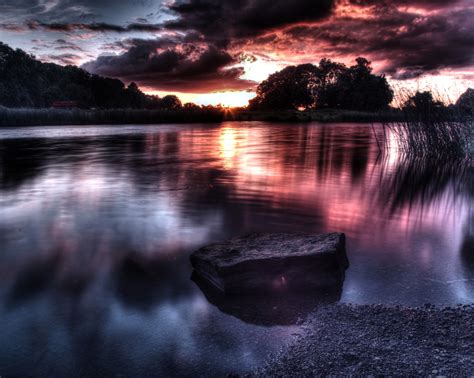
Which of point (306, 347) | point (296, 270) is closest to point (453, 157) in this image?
point (296, 270)

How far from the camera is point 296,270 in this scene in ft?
17.4

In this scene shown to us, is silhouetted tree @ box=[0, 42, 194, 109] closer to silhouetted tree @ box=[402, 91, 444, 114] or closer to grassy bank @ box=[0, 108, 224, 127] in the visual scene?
grassy bank @ box=[0, 108, 224, 127]

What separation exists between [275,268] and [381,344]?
5.86 feet

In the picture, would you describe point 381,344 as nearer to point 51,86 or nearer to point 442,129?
point 442,129

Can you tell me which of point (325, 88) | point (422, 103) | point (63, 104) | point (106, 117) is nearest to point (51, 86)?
point (63, 104)

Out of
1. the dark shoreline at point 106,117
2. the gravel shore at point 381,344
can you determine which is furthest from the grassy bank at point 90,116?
the gravel shore at point 381,344

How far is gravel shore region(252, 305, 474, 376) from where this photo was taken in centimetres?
341

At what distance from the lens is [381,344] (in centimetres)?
376

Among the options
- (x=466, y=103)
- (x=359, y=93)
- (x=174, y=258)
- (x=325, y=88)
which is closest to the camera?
(x=174, y=258)

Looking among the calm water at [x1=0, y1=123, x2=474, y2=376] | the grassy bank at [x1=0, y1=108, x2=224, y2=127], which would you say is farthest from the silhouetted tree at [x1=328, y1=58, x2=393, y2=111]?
the calm water at [x1=0, y1=123, x2=474, y2=376]

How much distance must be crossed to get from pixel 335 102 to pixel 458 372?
13960 centimetres

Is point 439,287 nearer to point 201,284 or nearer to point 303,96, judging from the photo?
point 201,284

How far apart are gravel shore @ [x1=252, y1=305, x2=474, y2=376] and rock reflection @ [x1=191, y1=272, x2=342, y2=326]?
26 centimetres

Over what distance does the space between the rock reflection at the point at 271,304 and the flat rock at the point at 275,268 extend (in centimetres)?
9
